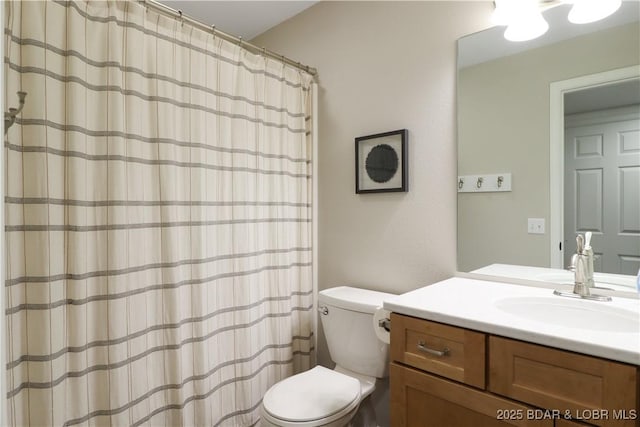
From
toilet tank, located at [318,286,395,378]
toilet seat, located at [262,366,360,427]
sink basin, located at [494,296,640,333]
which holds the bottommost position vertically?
toilet seat, located at [262,366,360,427]

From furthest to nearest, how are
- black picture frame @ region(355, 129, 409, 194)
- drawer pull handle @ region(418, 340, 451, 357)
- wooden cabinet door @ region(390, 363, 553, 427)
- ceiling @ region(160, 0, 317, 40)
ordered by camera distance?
1. ceiling @ region(160, 0, 317, 40)
2. black picture frame @ region(355, 129, 409, 194)
3. drawer pull handle @ region(418, 340, 451, 357)
4. wooden cabinet door @ region(390, 363, 553, 427)

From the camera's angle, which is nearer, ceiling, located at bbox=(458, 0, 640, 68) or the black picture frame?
ceiling, located at bbox=(458, 0, 640, 68)

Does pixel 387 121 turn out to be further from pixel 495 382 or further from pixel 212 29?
pixel 495 382

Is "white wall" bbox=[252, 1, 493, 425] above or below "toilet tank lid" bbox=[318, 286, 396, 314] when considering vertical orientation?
above

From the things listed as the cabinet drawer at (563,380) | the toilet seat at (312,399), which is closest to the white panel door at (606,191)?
the cabinet drawer at (563,380)

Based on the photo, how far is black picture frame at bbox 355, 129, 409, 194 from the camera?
5.58 feet

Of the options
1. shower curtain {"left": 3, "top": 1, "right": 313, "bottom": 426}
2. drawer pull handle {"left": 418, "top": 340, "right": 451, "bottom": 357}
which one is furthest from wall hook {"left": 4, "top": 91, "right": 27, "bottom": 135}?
drawer pull handle {"left": 418, "top": 340, "right": 451, "bottom": 357}

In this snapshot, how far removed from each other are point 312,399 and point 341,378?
199 mm

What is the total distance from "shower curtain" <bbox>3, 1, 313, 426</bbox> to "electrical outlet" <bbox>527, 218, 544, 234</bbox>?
1149mm

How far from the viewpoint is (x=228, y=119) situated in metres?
1.63

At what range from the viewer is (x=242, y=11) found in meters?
2.12

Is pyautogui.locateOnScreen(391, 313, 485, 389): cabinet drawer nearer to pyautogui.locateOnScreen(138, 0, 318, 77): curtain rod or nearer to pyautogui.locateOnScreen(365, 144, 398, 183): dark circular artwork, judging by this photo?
pyautogui.locateOnScreen(365, 144, 398, 183): dark circular artwork

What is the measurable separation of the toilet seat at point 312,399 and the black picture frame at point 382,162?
94 cm

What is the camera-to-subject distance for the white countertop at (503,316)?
2.64 feet
